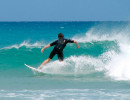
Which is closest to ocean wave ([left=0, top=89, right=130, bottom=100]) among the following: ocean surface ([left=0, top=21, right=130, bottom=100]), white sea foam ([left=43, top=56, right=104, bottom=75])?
ocean surface ([left=0, top=21, right=130, bottom=100])

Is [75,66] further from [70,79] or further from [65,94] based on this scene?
[65,94]

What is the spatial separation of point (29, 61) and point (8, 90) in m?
7.06

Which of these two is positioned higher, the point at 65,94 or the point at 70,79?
the point at 70,79

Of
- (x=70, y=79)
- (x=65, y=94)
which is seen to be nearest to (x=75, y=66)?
(x=70, y=79)

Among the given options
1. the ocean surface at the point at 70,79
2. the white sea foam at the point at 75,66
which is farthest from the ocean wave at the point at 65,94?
the white sea foam at the point at 75,66

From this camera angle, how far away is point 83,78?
10.9 meters

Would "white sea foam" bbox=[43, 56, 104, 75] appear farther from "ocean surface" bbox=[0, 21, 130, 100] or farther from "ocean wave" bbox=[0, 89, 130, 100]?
"ocean wave" bbox=[0, 89, 130, 100]

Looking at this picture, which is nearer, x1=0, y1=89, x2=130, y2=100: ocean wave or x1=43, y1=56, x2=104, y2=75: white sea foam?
x1=0, y1=89, x2=130, y2=100: ocean wave

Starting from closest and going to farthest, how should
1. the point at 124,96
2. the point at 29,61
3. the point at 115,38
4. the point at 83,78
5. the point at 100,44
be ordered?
the point at 124,96, the point at 83,78, the point at 29,61, the point at 100,44, the point at 115,38

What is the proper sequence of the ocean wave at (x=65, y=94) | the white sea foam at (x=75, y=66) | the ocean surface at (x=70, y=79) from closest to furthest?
the ocean wave at (x=65, y=94) → the ocean surface at (x=70, y=79) → the white sea foam at (x=75, y=66)

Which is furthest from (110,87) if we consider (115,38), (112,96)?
(115,38)

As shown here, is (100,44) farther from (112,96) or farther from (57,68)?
(112,96)

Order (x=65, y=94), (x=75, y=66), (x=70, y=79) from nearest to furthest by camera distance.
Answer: (x=65, y=94) < (x=70, y=79) < (x=75, y=66)

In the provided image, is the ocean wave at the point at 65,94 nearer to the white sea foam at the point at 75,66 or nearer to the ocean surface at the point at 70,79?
the ocean surface at the point at 70,79
